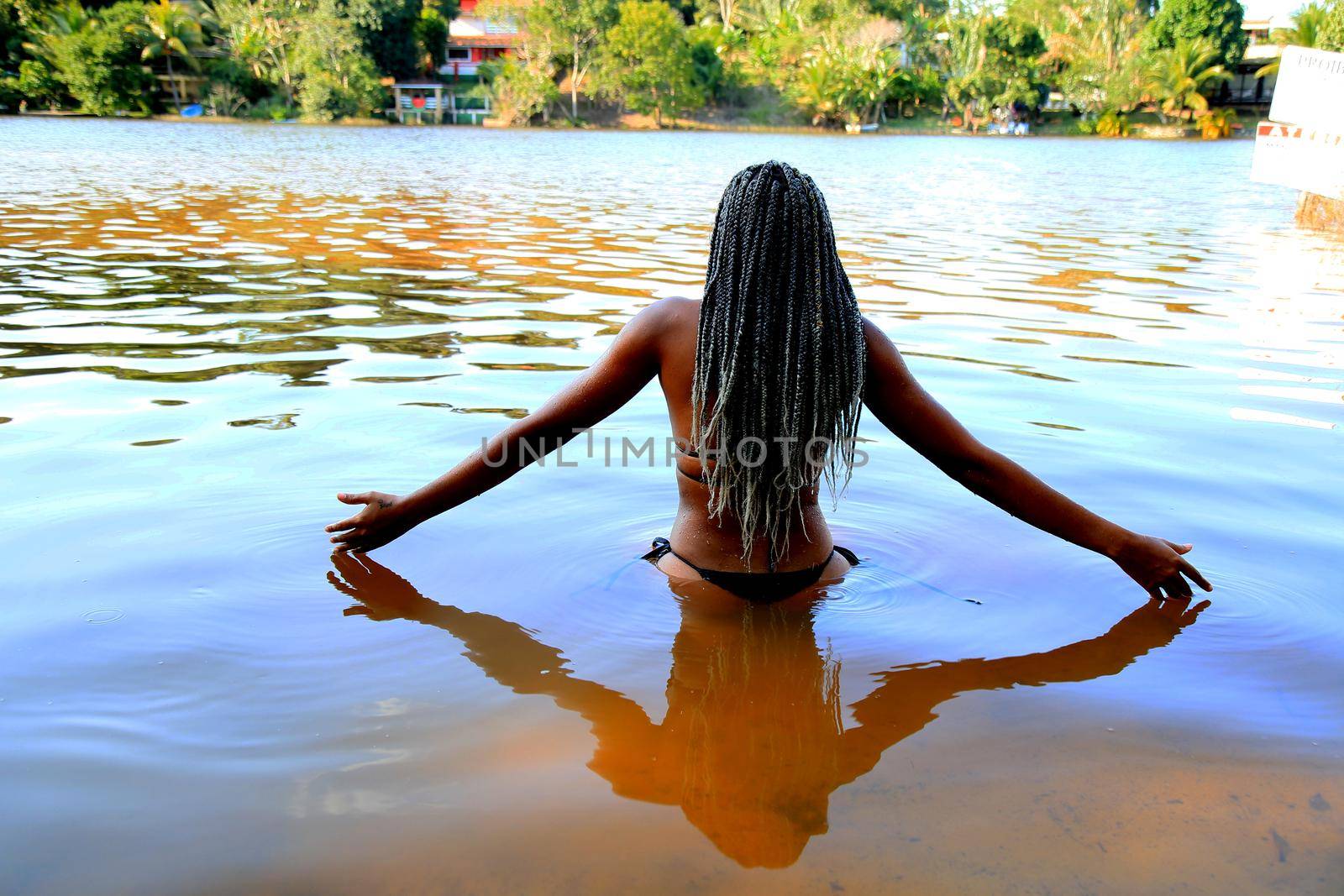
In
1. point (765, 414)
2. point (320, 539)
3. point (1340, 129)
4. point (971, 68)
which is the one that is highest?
point (971, 68)

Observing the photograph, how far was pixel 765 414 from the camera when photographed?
2.52 metres

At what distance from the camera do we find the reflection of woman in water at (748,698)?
6.76ft

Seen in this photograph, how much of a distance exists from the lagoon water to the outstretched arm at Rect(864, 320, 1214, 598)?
0.26 metres

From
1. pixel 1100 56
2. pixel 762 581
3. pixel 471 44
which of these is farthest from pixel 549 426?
pixel 471 44

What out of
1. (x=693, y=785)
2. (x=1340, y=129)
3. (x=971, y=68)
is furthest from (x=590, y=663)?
(x=971, y=68)

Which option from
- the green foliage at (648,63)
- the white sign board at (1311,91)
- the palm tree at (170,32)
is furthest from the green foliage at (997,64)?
the white sign board at (1311,91)

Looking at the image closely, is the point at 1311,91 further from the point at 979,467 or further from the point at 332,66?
the point at 332,66

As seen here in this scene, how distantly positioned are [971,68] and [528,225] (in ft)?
161

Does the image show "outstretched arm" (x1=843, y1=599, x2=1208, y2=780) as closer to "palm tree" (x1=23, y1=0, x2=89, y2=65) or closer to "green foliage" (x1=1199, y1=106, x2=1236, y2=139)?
"green foliage" (x1=1199, y1=106, x2=1236, y2=139)

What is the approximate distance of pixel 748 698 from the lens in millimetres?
2465

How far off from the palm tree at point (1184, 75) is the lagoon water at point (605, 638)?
159ft

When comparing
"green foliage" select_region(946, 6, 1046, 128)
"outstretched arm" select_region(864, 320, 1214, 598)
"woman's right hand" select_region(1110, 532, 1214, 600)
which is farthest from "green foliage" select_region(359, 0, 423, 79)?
"woman's right hand" select_region(1110, 532, 1214, 600)

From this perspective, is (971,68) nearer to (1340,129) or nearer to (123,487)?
(1340,129)

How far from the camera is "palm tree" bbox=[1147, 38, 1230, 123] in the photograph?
159 feet
